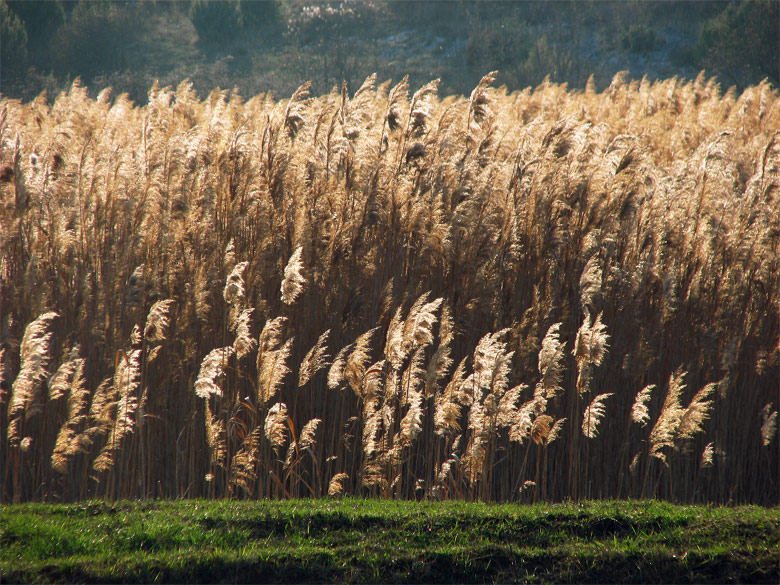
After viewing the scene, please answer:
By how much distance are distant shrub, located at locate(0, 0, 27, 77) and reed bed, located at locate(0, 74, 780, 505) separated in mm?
25742

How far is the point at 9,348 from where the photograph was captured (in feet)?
17.6

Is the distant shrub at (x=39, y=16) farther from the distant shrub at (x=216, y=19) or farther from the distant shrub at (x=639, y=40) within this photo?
the distant shrub at (x=639, y=40)

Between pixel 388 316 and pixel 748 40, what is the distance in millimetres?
25021

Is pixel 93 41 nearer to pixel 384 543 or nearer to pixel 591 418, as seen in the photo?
pixel 591 418

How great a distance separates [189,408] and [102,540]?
1.38 m

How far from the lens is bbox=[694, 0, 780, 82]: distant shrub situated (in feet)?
81.7

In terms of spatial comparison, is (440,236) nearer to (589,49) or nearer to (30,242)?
(30,242)

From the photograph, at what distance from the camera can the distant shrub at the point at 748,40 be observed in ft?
81.7

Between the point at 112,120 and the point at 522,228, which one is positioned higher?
the point at 112,120

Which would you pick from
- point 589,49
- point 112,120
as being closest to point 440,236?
point 112,120

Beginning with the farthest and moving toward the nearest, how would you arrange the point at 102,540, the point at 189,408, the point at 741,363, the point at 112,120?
the point at 112,120, the point at 741,363, the point at 189,408, the point at 102,540

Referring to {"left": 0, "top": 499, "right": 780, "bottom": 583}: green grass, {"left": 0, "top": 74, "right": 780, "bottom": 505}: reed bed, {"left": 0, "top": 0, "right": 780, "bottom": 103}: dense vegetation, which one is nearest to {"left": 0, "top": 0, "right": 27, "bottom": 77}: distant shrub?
{"left": 0, "top": 0, "right": 780, "bottom": 103}: dense vegetation

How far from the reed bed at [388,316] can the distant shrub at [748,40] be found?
849 inches

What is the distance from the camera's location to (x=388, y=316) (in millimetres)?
5570
